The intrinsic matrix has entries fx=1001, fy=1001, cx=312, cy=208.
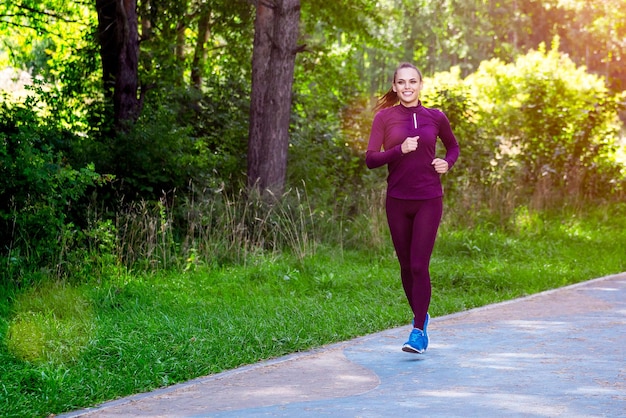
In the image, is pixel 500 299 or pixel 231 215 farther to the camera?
pixel 231 215

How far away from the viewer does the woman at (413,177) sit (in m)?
7.36

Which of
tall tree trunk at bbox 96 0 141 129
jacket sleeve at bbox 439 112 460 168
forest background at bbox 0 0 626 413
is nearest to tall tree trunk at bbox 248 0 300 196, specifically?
forest background at bbox 0 0 626 413

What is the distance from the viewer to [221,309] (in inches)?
362

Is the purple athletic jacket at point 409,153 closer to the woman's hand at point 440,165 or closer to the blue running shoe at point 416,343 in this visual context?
the woman's hand at point 440,165

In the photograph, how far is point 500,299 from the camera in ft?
35.2

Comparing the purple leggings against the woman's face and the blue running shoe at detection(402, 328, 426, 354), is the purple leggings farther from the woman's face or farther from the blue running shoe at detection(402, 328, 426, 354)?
the woman's face

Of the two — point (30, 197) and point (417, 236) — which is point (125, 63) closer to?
point (30, 197)

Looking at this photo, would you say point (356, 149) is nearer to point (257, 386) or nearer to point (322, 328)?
point (322, 328)

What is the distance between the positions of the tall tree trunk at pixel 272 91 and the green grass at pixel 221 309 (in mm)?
2702

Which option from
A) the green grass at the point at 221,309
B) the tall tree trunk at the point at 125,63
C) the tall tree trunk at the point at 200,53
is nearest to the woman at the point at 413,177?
the green grass at the point at 221,309

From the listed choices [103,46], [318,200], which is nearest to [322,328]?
[318,200]

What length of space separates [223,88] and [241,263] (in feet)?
24.3

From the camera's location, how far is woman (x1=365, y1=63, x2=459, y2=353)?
7363 millimetres

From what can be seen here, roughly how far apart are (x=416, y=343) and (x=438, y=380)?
2.97 feet
